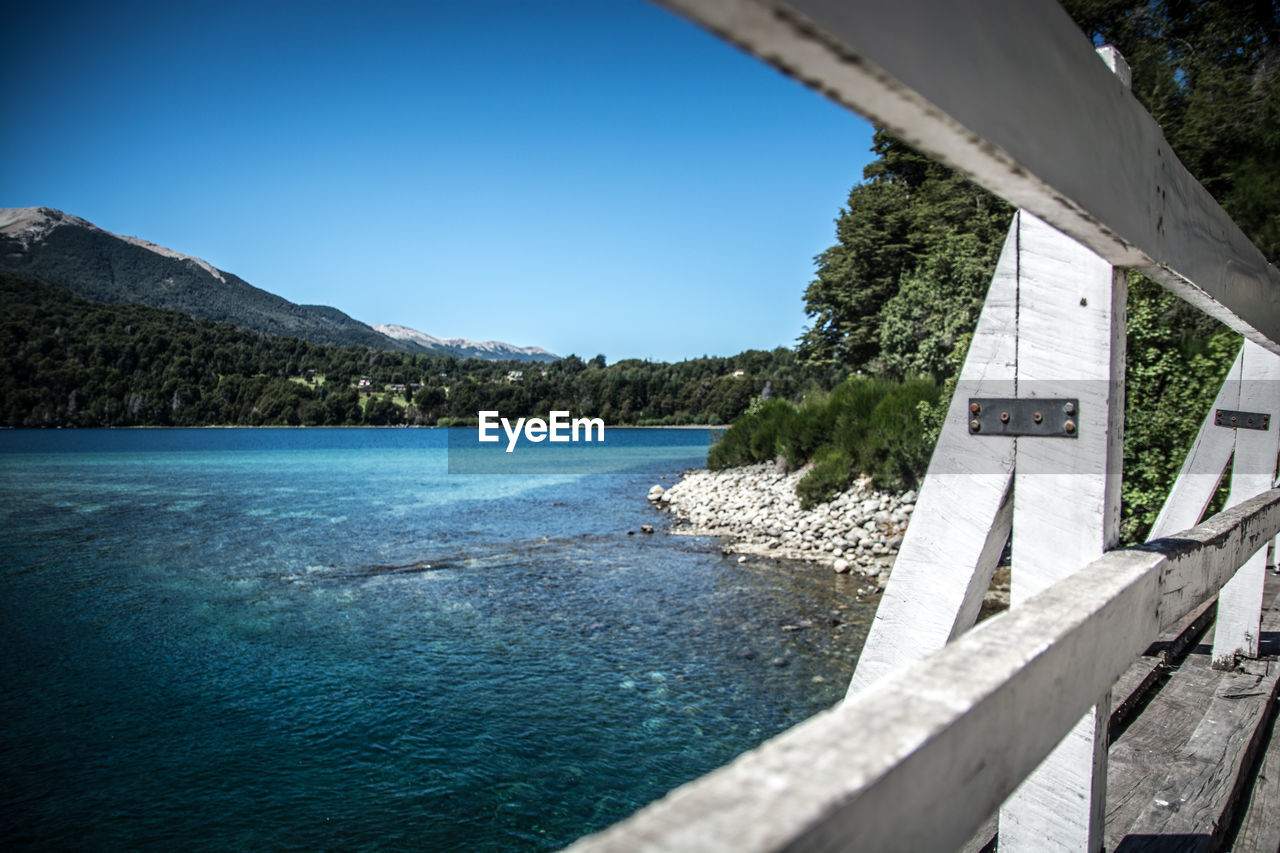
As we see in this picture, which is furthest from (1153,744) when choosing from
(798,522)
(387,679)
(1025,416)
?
(798,522)

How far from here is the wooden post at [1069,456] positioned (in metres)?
1.40

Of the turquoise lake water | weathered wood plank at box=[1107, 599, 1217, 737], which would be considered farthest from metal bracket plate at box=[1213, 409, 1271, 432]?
the turquoise lake water

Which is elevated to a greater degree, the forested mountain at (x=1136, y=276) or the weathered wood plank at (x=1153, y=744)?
the forested mountain at (x=1136, y=276)

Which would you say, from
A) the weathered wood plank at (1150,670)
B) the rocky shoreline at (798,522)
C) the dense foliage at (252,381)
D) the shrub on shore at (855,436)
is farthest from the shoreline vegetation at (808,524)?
the dense foliage at (252,381)

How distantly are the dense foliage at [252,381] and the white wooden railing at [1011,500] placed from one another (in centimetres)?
5918

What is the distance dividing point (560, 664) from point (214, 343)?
311 ft

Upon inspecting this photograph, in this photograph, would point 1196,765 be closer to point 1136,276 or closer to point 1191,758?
point 1191,758

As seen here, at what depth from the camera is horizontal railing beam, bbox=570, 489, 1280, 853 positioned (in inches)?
19.1

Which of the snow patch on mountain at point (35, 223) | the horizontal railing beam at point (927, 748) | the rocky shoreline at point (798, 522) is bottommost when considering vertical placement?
the rocky shoreline at point (798, 522)

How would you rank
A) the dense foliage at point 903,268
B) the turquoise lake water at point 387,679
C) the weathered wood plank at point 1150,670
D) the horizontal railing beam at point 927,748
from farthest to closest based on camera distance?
the dense foliage at point 903,268, the turquoise lake water at point 387,679, the weathered wood plank at point 1150,670, the horizontal railing beam at point 927,748

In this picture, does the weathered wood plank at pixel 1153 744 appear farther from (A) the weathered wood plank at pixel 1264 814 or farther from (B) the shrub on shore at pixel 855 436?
(B) the shrub on shore at pixel 855 436

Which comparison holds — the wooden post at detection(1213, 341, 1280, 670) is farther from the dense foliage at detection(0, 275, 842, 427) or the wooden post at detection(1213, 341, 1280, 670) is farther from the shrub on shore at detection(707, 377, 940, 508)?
the dense foliage at detection(0, 275, 842, 427)

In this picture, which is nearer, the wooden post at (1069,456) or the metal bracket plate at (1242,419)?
the wooden post at (1069,456)

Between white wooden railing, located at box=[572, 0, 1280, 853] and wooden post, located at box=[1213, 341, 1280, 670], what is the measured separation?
1.53m
